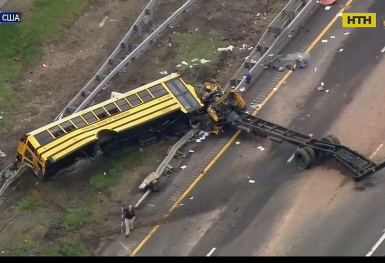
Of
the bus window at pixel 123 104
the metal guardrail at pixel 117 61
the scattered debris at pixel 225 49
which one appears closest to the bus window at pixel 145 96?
the bus window at pixel 123 104

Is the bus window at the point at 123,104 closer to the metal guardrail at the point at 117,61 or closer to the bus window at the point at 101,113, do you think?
the bus window at the point at 101,113

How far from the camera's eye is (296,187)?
3256 centimetres

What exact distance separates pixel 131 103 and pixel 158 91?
1107 millimetres

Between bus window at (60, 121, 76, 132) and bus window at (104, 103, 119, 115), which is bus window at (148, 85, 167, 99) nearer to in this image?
bus window at (104, 103, 119, 115)

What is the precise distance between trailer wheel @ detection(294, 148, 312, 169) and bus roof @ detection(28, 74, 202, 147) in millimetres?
3939

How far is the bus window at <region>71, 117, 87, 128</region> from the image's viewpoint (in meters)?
33.3

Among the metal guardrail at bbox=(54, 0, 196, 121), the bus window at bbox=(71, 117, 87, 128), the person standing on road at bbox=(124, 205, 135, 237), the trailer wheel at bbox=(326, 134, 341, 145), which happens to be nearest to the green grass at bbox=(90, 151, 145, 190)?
the bus window at bbox=(71, 117, 87, 128)

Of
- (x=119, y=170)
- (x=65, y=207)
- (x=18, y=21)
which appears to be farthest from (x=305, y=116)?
(x=18, y=21)

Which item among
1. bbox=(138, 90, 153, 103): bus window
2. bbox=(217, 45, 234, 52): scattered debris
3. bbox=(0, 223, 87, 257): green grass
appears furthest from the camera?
bbox=(217, 45, 234, 52): scattered debris

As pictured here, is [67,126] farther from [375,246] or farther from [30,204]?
[375,246]

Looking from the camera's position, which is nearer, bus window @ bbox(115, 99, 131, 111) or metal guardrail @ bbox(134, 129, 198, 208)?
metal guardrail @ bbox(134, 129, 198, 208)

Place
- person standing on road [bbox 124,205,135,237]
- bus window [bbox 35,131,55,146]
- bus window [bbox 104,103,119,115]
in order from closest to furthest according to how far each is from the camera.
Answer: person standing on road [bbox 124,205,135,237], bus window [bbox 35,131,55,146], bus window [bbox 104,103,119,115]

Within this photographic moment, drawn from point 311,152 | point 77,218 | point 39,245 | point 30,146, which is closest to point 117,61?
point 30,146

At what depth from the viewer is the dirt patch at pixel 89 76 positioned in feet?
104
